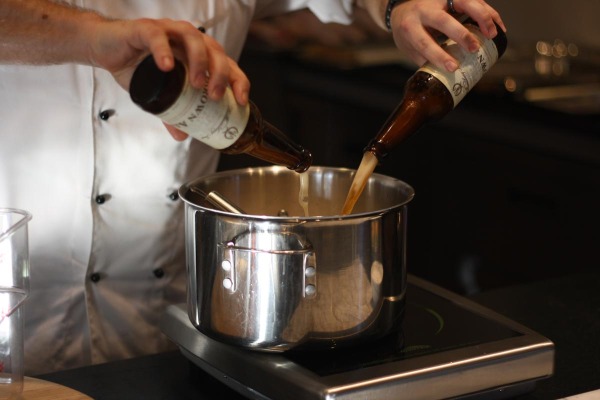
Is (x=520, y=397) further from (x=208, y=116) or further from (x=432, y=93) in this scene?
(x=208, y=116)

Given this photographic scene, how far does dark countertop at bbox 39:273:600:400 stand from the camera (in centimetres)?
107

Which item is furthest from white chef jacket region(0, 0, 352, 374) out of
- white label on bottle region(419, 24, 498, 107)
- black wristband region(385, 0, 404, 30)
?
white label on bottle region(419, 24, 498, 107)

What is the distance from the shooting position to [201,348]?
3.53ft

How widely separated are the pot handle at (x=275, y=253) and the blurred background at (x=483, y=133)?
1260 mm

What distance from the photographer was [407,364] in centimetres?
99

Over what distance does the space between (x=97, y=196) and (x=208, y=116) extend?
0.59m

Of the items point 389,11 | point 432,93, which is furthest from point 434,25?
point 389,11

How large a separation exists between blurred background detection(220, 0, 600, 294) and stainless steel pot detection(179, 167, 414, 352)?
1.20m

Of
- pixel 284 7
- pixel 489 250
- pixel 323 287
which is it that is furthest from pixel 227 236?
pixel 489 250

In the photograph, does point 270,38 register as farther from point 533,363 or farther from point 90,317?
point 533,363

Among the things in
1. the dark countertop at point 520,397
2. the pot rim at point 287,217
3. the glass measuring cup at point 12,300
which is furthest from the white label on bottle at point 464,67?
the glass measuring cup at point 12,300

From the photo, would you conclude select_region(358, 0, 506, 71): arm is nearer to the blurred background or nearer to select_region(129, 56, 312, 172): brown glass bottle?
select_region(129, 56, 312, 172): brown glass bottle

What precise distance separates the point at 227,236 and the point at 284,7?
85 cm

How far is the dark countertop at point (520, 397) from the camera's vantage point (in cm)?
107
